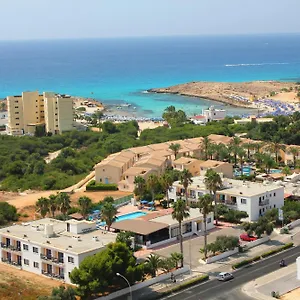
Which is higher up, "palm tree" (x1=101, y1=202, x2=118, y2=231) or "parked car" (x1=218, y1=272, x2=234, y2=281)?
"palm tree" (x1=101, y1=202, x2=118, y2=231)

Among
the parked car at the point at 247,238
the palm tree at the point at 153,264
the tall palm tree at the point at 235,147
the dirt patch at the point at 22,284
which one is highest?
the tall palm tree at the point at 235,147

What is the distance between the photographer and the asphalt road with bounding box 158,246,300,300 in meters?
35.8

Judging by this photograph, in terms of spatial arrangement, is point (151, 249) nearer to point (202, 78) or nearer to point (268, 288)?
point (268, 288)

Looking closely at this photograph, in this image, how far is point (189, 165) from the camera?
6200 cm

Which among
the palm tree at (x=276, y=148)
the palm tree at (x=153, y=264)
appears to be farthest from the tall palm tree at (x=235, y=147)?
the palm tree at (x=153, y=264)

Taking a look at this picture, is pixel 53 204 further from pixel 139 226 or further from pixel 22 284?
pixel 22 284

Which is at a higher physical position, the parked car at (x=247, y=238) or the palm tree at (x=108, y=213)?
the palm tree at (x=108, y=213)

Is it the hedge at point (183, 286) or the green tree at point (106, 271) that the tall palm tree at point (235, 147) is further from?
the green tree at point (106, 271)

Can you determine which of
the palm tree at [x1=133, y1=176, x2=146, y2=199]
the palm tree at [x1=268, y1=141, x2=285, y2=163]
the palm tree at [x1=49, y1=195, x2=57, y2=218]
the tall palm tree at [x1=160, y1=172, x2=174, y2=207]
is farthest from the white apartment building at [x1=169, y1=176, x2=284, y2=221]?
the palm tree at [x1=268, y1=141, x2=285, y2=163]

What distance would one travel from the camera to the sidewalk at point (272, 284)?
118 feet

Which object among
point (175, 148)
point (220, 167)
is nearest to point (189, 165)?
point (220, 167)

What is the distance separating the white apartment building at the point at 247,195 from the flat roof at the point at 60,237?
12.7 metres

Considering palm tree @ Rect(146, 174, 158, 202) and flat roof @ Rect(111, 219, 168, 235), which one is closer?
flat roof @ Rect(111, 219, 168, 235)

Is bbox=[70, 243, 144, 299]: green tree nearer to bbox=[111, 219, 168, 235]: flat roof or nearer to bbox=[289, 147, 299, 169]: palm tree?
bbox=[111, 219, 168, 235]: flat roof
